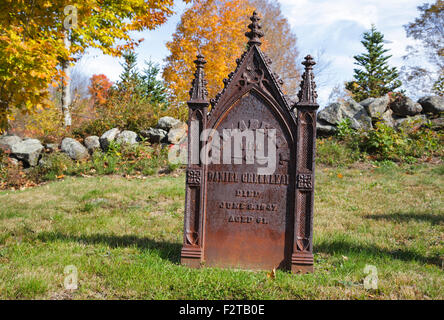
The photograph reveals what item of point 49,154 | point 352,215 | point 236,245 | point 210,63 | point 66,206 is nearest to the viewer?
point 236,245

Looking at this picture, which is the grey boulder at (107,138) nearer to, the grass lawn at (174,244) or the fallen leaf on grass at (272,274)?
the grass lawn at (174,244)

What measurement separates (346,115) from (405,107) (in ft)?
8.33

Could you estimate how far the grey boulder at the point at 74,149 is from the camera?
11.3 meters

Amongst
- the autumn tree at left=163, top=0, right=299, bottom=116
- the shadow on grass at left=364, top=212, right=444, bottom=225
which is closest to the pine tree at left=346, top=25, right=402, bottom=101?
the autumn tree at left=163, top=0, right=299, bottom=116

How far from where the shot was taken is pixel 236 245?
13.7ft

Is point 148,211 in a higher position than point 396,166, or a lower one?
lower

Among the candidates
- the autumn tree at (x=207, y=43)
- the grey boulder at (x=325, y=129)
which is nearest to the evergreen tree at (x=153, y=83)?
the autumn tree at (x=207, y=43)

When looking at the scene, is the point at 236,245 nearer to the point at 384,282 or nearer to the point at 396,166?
the point at 384,282

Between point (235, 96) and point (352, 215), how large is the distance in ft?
11.7

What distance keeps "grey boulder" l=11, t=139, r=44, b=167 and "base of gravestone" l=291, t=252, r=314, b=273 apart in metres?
9.94

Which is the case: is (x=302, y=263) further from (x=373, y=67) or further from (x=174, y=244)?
(x=373, y=67)

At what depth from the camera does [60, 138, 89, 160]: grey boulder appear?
11.3 m
